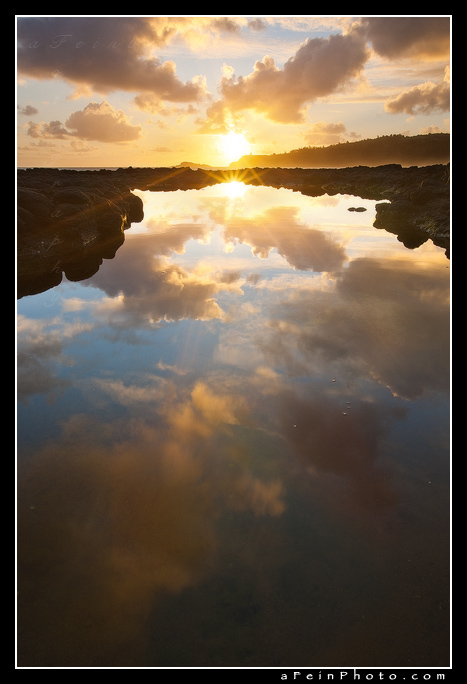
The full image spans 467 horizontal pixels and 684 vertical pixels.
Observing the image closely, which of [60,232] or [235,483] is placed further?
[60,232]

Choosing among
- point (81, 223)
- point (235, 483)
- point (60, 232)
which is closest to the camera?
point (235, 483)

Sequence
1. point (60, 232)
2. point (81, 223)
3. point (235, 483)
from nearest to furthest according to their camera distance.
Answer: point (235, 483) → point (60, 232) → point (81, 223)

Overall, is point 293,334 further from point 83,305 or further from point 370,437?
point 83,305

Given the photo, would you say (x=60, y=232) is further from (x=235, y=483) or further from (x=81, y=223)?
(x=235, y=483)

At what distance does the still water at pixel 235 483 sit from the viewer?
3826mm

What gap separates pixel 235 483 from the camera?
5.48m

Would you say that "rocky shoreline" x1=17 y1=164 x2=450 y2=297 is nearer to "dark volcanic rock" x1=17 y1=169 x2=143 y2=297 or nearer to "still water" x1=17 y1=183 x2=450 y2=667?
"dark volcanic rock" x1=17 y1=169 x2=143 y2=297

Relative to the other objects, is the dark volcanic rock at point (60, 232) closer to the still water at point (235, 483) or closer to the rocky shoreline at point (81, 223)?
the rocky shoreline at point (81, 223)

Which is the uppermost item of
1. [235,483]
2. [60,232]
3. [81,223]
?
[81,223]

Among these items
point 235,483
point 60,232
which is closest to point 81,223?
point 60,232

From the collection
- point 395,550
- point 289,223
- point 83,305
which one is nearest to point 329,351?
point 395,550

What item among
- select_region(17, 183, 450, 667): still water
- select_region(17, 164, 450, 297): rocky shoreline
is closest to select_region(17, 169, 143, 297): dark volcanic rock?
select_region(17, 164, 450, 297): rocky shoreline

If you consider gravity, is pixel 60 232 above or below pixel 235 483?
above

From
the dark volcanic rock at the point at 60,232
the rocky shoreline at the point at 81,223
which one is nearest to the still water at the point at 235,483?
the dark volcanic rock at the point at 60,232
